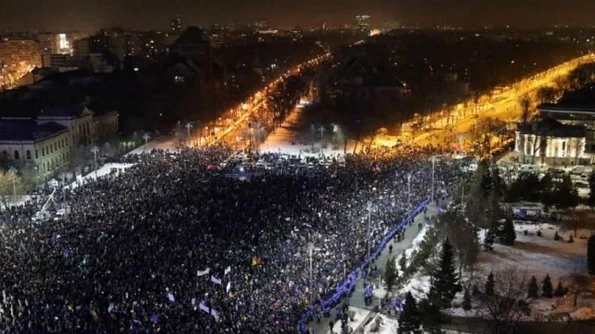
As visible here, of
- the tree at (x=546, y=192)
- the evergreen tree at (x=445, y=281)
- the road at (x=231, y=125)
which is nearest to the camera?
the evergreen tree at (x=445, y=281)

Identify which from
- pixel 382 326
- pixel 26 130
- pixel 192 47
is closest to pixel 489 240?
pixel 382 326

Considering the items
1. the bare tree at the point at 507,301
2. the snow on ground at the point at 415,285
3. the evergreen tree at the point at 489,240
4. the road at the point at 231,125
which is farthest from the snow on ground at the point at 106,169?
the bare tree at the point at 507,301

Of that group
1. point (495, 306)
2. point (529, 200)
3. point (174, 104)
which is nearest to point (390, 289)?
point (495, 306)

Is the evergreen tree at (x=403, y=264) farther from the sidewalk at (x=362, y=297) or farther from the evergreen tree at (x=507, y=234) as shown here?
the evergreen tree at (x=507, y=234)

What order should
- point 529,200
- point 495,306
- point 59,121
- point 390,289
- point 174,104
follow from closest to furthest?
1. point 495,306
2. point 390,289
3. point 529,200
4. point 59,121
5. point 174,104

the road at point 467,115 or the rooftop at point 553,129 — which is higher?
the rooftop at point 553,129

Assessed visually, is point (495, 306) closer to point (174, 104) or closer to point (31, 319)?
point (31, 319)

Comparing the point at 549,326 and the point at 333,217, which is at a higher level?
the point at 333,217

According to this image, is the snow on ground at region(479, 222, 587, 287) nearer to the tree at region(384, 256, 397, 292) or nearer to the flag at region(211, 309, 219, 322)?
the tree at region(384, 256, 397, 292)
